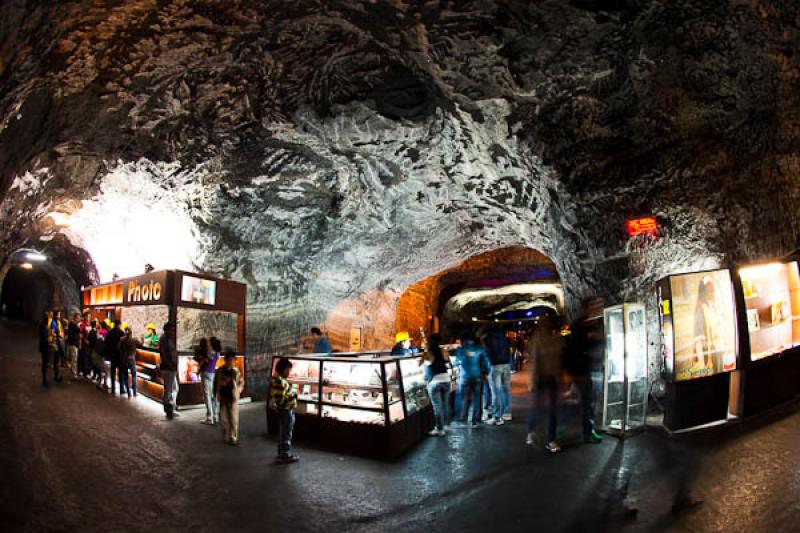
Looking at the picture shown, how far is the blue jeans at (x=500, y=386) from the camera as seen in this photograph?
8.30 m

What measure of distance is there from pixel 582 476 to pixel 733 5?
6127 millimetres

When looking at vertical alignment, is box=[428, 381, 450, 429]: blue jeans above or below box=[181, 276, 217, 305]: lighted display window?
below

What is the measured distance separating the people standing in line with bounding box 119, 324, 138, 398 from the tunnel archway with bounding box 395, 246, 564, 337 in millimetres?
9179

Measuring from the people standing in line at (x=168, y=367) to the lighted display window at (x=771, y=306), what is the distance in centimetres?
951

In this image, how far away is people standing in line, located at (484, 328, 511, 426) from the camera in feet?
27.0

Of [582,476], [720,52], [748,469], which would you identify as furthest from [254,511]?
[720,52]

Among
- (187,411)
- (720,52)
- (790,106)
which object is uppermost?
(720,52)

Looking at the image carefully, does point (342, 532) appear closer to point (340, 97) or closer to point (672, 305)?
point (672, 305)

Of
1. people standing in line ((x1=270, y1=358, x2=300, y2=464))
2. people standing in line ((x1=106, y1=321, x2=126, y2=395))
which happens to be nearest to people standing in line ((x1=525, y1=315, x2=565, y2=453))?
people standing in line ((x1=270, y1=358, x2=300, y2=464))

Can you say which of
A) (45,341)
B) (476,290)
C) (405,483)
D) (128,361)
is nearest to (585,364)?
(405,483)

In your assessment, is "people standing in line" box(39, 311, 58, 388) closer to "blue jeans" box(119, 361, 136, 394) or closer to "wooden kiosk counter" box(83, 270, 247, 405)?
"wooden kiosk counter" box(83, 270, 247, 405)

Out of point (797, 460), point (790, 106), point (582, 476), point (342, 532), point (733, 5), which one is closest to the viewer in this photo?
point (342, 532)

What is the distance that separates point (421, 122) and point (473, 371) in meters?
5.14

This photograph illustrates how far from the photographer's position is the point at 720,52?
6.73m
